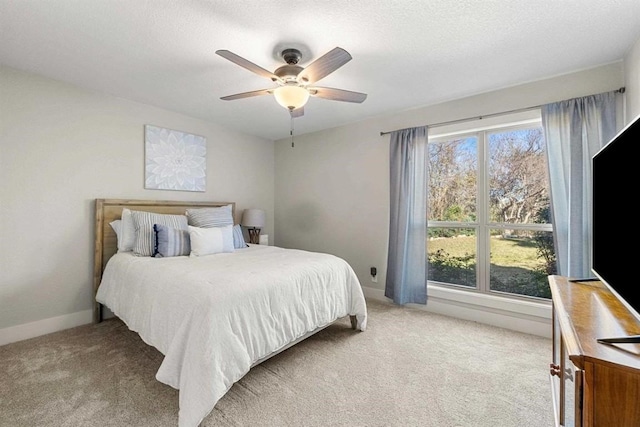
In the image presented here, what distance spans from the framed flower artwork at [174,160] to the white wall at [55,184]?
0.09 metres

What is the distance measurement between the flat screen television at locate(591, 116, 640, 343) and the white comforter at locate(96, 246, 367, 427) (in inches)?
63.9

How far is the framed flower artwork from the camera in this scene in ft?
10.6

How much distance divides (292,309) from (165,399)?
3.03 ft

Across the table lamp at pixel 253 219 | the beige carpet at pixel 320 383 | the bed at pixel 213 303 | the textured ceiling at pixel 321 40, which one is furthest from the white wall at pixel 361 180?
the bed at pixel 213 303

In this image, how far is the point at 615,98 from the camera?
7.18 ft

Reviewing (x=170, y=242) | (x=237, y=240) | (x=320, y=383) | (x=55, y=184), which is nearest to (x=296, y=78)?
(x=170, y=242)

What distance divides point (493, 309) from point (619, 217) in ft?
6.42

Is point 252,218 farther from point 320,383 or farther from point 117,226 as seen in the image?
point 320,383

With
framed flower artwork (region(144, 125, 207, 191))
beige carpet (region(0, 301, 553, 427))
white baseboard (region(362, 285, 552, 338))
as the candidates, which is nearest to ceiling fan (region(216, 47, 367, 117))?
framed flower artwork (region(144, 125, 207, 191))

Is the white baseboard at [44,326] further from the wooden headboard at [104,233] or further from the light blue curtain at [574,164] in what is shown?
the light blue curtain at [574,164]

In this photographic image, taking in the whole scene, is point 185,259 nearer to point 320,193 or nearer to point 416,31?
point 320,193

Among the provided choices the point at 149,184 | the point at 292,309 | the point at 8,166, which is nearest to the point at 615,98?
the point at 292,309

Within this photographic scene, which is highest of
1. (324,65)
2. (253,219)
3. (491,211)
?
(324,65)

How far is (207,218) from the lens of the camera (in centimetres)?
323
